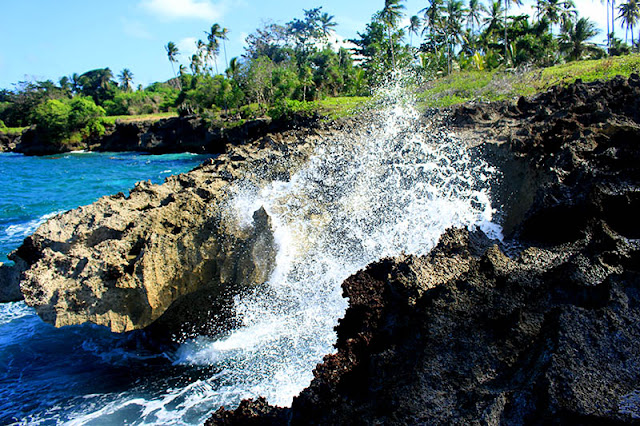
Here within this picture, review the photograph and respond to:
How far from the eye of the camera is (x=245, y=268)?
26.8 feet

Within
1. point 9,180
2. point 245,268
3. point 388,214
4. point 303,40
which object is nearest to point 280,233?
point 245,268

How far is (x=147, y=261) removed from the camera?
742 centimetres

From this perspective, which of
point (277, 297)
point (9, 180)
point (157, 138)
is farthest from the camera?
point (157, 138)

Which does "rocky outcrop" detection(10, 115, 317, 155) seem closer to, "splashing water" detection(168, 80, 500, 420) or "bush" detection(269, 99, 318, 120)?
"bush" detection(269, 99, 318, 120)

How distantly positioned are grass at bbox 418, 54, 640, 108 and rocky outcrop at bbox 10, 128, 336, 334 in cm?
1377

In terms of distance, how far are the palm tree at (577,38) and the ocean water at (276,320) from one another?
41503 mm

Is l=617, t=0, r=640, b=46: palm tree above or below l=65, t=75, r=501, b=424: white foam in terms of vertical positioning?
above

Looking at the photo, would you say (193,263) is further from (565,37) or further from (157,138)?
(157,138)

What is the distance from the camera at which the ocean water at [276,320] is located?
275 inches

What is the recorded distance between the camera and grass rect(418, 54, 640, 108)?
19.4 meters

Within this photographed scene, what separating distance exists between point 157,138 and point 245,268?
54.1 meters

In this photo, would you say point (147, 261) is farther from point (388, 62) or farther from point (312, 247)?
point (388, 62)

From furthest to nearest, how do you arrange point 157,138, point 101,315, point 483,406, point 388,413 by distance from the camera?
point 157,138, point 101,315, point 388,413, point 483,406

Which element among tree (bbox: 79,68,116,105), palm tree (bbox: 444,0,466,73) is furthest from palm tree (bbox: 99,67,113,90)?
palm tree (bbox: 444,0,466,73)
